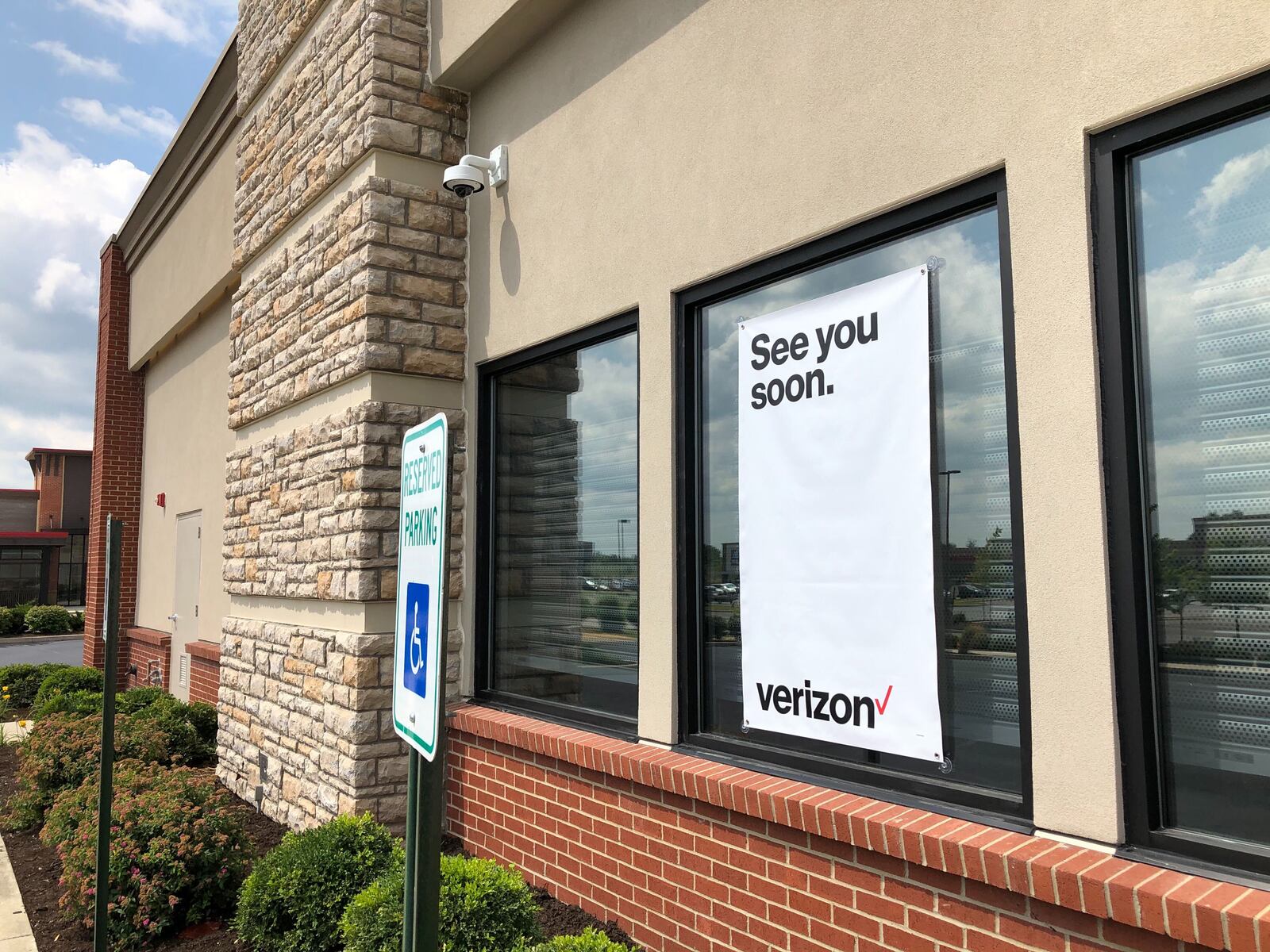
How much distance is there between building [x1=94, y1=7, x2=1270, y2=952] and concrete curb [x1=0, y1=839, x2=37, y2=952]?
1730 mm

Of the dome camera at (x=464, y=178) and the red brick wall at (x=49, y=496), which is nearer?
the dome camera at (x=464, y=178)

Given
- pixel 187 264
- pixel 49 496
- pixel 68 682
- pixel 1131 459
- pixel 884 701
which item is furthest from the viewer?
pixel 49 496

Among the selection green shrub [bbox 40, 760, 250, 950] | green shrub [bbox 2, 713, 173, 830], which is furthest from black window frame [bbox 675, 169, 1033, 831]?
green shrub [bbox 2, 713, 173, 830]

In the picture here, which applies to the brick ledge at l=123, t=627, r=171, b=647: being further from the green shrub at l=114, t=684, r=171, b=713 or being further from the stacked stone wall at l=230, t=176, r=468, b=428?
the stacked stone wall at l=230, t=176, r=468, b=428

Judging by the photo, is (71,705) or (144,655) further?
(144,655)

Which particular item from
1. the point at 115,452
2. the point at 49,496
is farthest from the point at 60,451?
the point at 115,452

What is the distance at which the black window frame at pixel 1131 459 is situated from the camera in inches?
107

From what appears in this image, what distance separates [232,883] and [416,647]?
4.39 meters

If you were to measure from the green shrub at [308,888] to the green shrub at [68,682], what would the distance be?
8.67 m

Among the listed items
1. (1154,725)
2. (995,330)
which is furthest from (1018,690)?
(995,330)

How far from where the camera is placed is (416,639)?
2.17 m

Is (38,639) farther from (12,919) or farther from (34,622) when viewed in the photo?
(12,919)

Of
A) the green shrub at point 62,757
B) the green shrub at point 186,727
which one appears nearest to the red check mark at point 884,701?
the green shrub at point 62,757

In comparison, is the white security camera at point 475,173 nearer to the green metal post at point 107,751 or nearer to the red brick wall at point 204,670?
the green metal post at point 107,751
